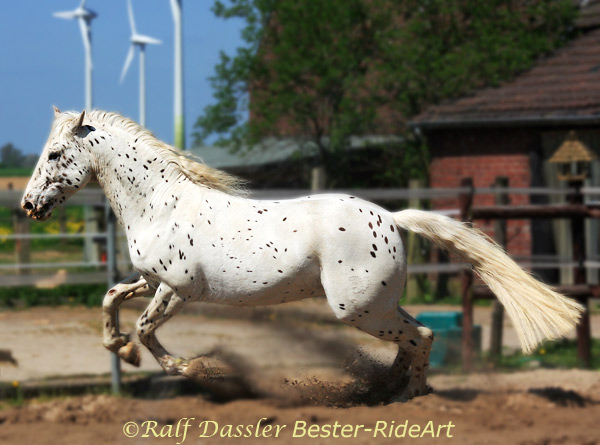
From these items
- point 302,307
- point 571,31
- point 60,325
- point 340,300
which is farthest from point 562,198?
point 340,300

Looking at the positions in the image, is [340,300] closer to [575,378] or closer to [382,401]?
[382,401]

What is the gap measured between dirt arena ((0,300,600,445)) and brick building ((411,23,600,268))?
16.1 ft

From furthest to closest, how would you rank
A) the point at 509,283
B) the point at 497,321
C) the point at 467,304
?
the point at 497,321 < the point at 467,304 < the point at 509,283

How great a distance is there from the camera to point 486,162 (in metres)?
12.6

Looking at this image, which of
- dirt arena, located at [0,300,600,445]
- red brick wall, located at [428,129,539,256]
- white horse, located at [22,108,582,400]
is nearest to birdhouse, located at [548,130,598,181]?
dirt arena, located at [0,300,600,445]

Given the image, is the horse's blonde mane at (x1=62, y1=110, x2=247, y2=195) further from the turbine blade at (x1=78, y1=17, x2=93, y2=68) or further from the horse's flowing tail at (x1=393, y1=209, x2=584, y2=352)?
the turbine blade at (x1=78, y1=17, x2=93, y2=68)

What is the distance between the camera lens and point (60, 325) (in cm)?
821

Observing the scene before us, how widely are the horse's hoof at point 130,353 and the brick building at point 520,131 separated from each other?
9345 mm

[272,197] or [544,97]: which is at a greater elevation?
[544,97]

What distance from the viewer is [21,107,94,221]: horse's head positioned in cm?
288

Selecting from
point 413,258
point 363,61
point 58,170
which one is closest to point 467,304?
point 413,258

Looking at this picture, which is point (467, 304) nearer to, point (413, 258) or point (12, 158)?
point (413, 258)

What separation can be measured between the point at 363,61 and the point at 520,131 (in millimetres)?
4218

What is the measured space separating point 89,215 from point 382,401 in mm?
7304
